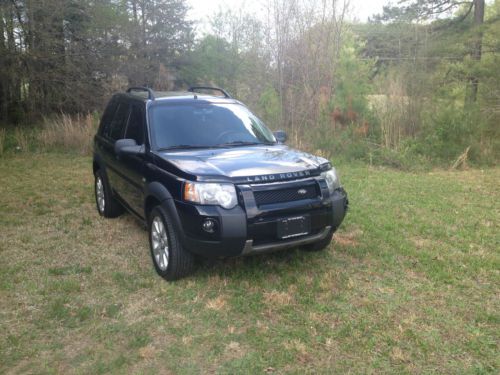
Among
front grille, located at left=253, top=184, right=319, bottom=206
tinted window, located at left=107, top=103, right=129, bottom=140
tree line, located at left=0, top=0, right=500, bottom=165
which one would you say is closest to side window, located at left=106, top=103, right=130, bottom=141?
tinted window, located at left=107, top=103, right=129, bottom=140

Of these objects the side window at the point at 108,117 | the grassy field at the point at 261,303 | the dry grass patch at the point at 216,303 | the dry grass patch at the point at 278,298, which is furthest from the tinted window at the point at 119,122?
the dry grass patch at the point at 278,298

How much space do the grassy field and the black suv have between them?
42cm

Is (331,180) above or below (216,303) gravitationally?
above

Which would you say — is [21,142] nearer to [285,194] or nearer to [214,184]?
[214,184]

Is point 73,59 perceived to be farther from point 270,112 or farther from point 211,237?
point 211,237

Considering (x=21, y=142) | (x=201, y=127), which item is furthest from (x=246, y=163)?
(x=21, y=142)

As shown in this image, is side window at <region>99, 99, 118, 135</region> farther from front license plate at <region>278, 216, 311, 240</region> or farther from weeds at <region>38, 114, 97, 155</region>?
weeds at <region>38, 114, 97, 155</region>

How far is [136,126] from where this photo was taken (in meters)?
5.00

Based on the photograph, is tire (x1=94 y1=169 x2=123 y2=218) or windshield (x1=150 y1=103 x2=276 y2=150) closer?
windshield (x1=150 y1=103 x2=276 y2=150)

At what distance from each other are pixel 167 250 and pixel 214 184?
2.92 ft

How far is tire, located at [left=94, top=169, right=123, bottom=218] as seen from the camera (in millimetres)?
6105

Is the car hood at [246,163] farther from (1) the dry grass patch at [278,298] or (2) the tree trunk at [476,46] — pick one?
(2) the tree trunk at [476,46]

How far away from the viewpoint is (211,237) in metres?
3.72

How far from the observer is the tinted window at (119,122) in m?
5.43
